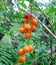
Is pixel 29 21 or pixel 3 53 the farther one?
pixel 3 53

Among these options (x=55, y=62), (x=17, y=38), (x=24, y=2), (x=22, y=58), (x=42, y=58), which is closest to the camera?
(x=22, y=58)

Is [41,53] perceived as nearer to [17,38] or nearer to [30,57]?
[30,57]

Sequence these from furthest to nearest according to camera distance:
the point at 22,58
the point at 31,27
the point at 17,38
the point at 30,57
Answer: the point at 17,38 → the point at 30,57 → the point at 22,58 → the point at 31,27

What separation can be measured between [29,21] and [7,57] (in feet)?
5.80

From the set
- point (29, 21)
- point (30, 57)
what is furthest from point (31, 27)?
point (30, 57)

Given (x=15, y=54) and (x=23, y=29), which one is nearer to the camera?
(x=23, y=29)

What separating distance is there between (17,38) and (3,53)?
0.32 metres

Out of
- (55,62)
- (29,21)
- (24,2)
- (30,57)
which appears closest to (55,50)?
(30,57)

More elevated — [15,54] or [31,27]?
Result: [31,27]

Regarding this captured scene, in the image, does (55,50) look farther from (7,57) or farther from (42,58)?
(7,57)

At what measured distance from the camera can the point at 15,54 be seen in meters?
2.69

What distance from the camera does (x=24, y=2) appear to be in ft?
4.53

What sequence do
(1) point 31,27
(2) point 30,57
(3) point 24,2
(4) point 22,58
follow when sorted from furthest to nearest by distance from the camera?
(2) point 30,57, (3) point 24,2, (4) point 22,58, (1) point 31,27

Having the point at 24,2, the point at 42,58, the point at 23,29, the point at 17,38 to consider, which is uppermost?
the point at 24,2
